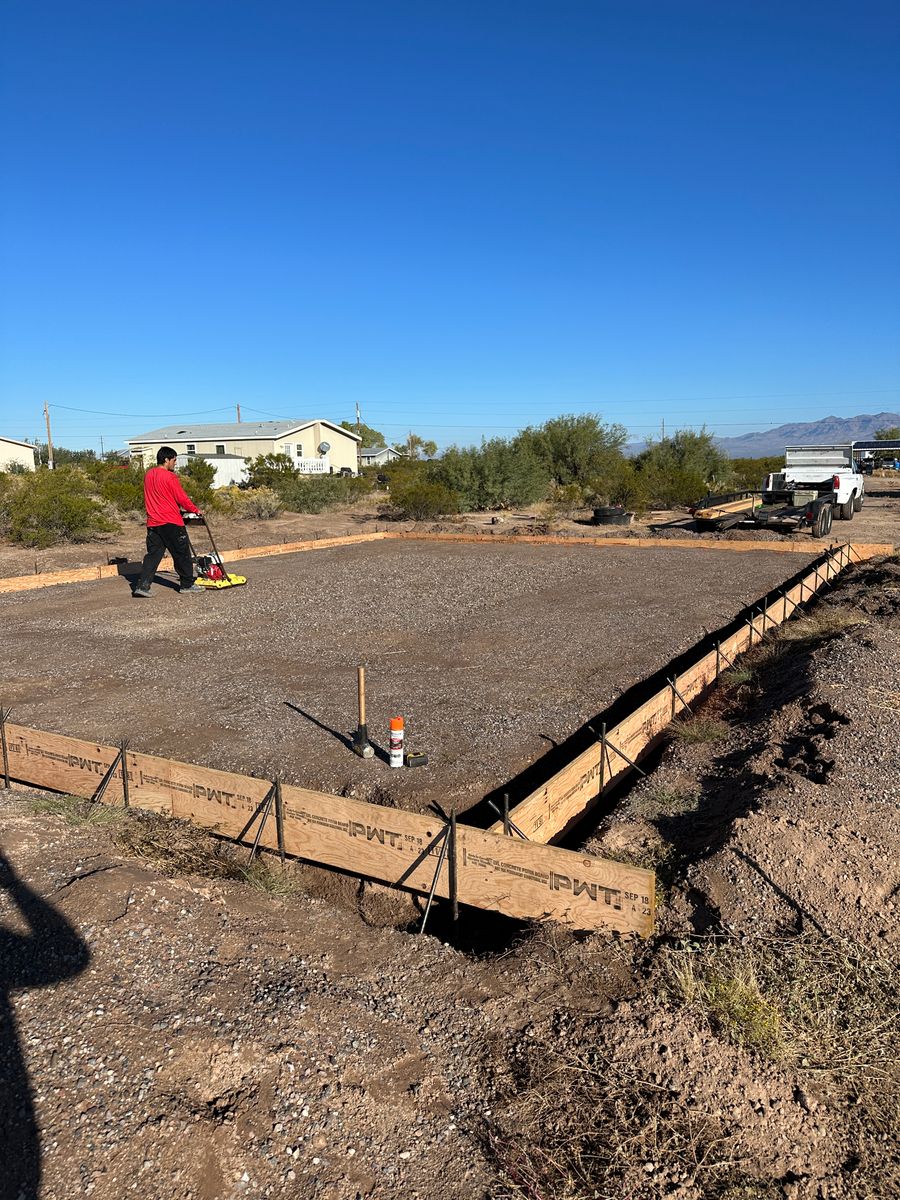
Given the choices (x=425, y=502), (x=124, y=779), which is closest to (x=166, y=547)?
(x=124, y=779)

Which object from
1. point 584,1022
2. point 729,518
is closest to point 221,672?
point 584,1022

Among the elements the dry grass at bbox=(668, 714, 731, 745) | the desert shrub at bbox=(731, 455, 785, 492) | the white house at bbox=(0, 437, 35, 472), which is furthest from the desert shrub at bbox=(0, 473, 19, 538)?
the white house at bbox=(0, 437, 35, 472)

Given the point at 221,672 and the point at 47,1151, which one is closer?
the point at 47,1151

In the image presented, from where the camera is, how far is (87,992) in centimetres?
329

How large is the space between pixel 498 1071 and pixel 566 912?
1.07 metres

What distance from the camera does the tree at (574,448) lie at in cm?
3547

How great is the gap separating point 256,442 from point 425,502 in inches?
1346

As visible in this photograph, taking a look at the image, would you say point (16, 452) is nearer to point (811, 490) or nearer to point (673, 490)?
point (673, 490)

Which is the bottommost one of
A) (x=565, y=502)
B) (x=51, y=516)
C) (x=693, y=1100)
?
(x=693, y=1100)

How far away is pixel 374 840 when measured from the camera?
176 inches

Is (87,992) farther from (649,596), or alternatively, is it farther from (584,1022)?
(649,596)

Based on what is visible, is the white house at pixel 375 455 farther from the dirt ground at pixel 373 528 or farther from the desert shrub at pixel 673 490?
the desert shrub at pixel 673 490

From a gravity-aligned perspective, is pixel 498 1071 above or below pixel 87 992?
below

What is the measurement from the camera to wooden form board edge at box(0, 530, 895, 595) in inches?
535
